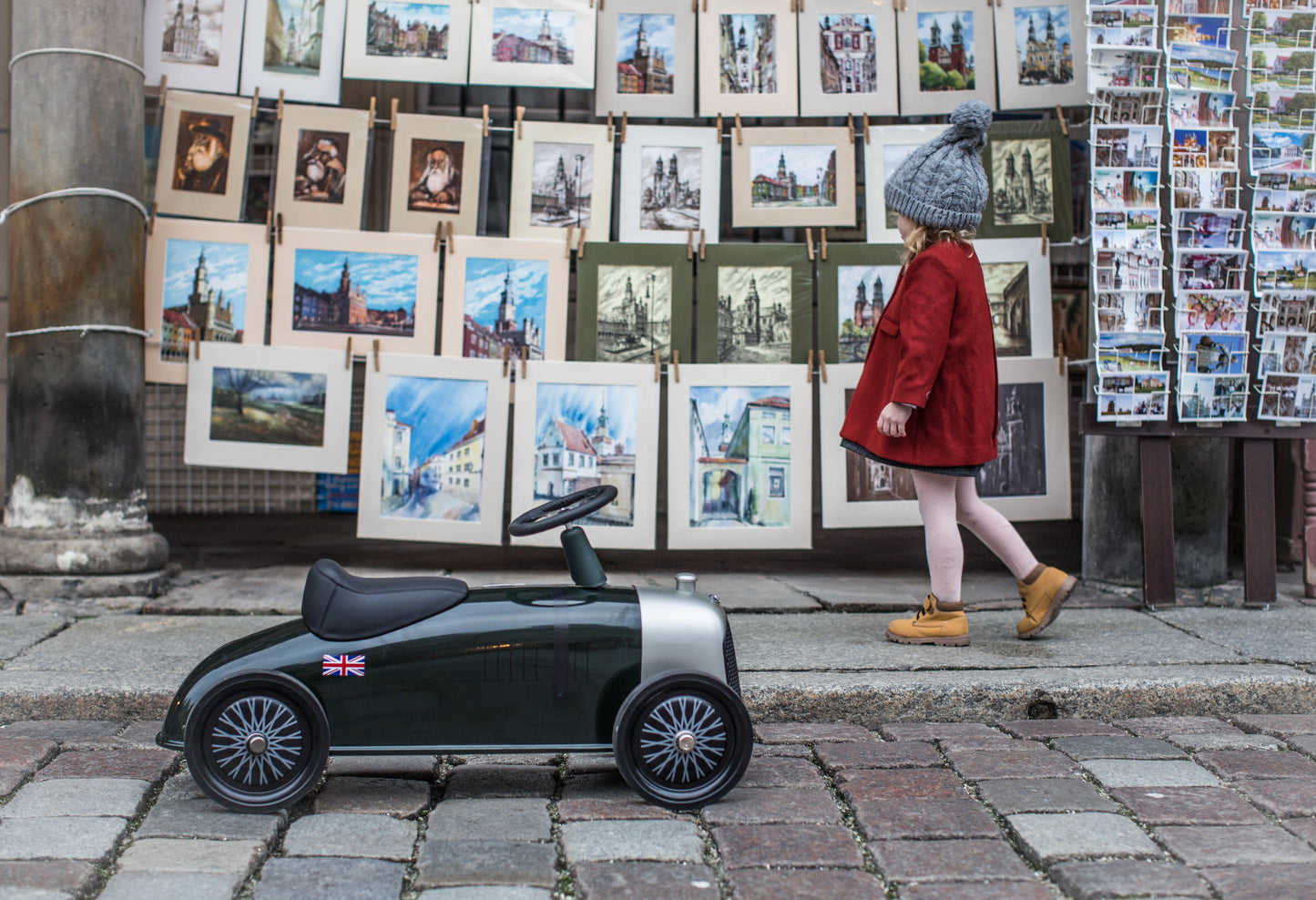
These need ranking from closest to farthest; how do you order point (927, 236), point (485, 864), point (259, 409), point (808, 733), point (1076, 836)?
point (485, 864)
point (1076, 836)
point (808, 733)
point (927, 236)
point (259, 409)

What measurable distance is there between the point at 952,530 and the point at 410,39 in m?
2.87

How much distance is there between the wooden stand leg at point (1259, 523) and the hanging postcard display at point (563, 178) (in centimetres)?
260

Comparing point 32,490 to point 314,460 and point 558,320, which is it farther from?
point 558,320

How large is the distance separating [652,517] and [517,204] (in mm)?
1368

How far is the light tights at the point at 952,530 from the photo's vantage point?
364 centimetres

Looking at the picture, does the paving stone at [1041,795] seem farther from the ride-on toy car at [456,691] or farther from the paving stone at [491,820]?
the paving stone at [491,820]

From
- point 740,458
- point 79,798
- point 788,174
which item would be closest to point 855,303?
point 788,174

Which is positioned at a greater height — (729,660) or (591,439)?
(591,439)

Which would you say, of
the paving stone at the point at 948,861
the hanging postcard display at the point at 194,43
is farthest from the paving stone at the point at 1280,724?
the hanging postcard display at the point at 194,43

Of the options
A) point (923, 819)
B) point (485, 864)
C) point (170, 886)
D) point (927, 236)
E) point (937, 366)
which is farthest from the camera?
point (927, 236)

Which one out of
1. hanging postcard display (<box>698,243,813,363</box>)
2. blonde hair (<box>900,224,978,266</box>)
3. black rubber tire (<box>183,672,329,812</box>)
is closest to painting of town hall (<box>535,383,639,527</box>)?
hanging postcard display (<box>698,243,813,363</box>)

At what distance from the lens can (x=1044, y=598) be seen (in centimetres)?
367

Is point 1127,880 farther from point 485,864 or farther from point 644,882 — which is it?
point 485,864

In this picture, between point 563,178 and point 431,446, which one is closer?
point 431,446
